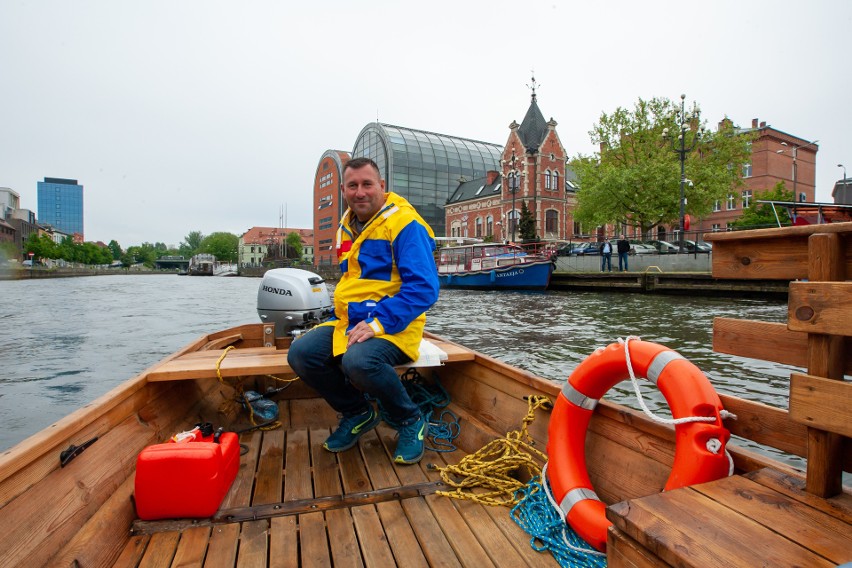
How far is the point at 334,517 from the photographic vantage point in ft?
6.29

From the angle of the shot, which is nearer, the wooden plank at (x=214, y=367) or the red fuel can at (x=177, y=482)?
the red fuel can at (x=177, y=482)

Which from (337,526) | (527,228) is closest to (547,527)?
(337,526)

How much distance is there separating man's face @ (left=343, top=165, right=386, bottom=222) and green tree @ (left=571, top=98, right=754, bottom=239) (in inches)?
962

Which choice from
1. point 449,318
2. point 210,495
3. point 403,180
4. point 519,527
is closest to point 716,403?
point 519,527

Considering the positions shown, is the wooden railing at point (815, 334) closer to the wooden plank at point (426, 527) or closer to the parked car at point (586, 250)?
the wooden plank at point (426, 527)

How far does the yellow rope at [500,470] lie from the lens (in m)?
2.08

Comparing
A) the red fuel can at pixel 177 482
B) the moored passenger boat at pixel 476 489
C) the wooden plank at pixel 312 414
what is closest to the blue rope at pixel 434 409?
the moored passenger boat at pixel 476 489

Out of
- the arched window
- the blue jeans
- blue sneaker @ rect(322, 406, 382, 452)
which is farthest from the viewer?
the arched window

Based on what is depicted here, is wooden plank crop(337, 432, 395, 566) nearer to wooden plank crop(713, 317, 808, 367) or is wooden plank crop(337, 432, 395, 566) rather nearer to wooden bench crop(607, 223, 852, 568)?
wooden bench crop(607, 223, 852, 568)

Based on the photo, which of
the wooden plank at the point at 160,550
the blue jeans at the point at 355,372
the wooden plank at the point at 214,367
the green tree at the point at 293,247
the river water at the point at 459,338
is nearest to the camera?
the wooden plank at the point at 160,550

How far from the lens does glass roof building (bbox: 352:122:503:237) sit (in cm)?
5116

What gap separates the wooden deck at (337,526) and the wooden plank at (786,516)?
669 millimetres

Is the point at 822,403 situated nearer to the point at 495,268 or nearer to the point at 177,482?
the point at 177,482

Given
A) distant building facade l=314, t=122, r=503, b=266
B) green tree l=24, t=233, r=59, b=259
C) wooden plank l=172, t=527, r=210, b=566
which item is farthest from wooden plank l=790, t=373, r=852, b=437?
green tree l=24, t=233, r=59, b=259
